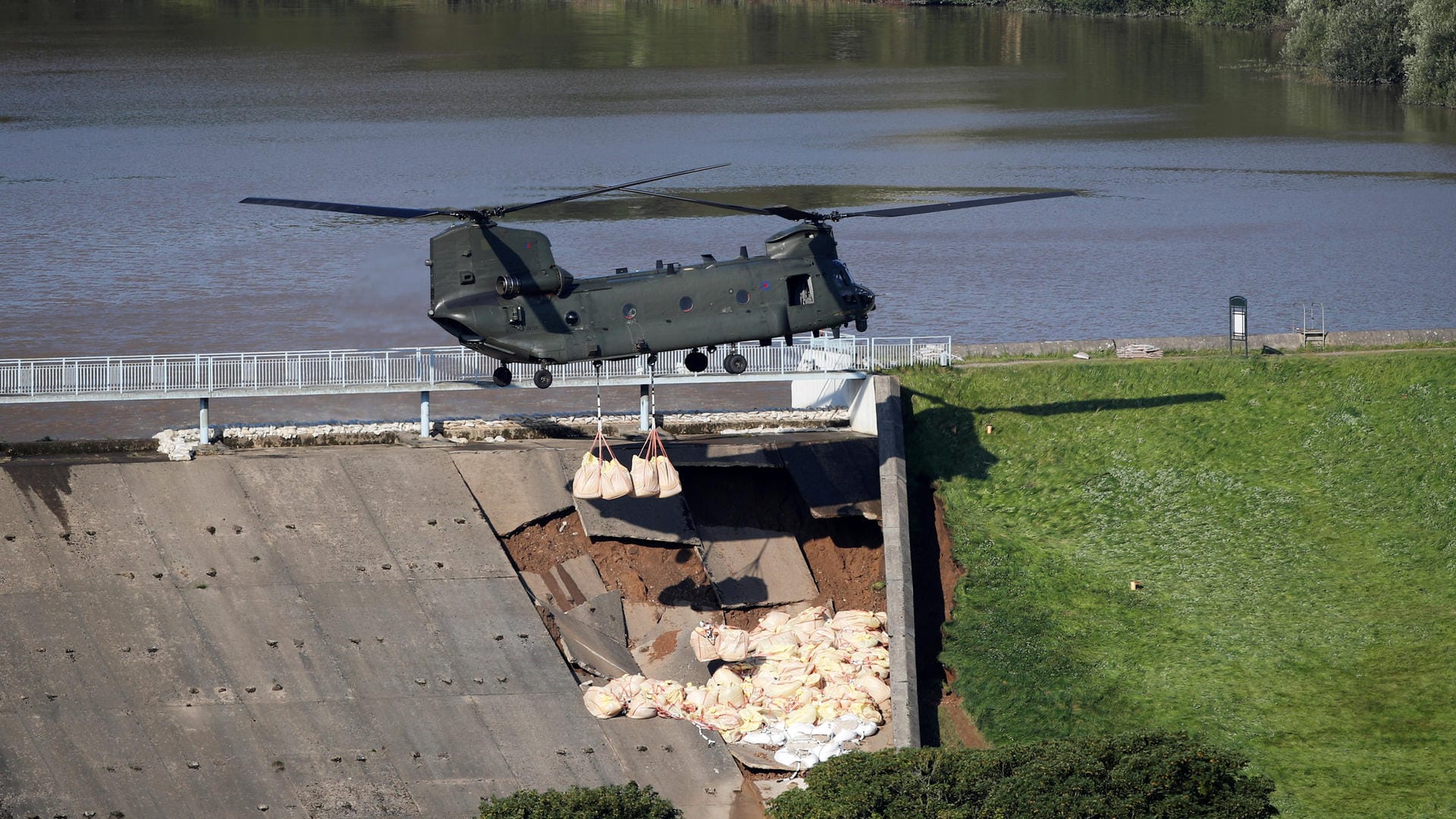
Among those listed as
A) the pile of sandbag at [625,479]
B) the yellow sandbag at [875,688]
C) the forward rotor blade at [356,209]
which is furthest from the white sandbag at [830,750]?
the forward rotor blade at [356,209]

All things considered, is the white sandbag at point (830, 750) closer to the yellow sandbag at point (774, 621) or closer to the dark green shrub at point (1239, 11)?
the yellow sandbag at point (774, 621)

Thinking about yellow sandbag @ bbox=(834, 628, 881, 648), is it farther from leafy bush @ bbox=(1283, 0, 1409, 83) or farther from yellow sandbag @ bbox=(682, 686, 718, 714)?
leafy bush @ bbox=(1283, 0, 1409, 83)

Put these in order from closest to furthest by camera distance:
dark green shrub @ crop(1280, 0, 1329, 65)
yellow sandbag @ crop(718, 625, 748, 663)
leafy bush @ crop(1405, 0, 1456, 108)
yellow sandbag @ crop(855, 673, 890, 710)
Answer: yellow sandbag @ crop(855, 673, 890, 710) → yellow sandbag @ crop(718, 625, 748, 663) → leafy bush @ crop(1405, 0, 1456, 108) → dark green shrub @ crop(1280, 0, 1329, 65)

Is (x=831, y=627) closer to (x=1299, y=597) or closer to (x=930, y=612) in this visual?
(x=930, y=612)

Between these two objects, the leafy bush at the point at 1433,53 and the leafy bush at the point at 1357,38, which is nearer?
the leafy bush at the point at 1433,53

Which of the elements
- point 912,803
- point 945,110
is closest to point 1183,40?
point 945,110

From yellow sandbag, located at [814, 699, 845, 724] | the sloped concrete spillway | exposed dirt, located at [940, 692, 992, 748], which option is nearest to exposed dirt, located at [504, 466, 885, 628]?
the sloped concrete spillway
